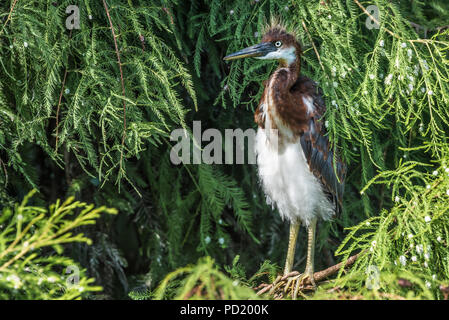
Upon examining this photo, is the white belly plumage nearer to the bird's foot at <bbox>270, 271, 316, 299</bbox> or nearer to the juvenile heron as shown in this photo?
the juvenile heron

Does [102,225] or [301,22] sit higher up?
[301,22]

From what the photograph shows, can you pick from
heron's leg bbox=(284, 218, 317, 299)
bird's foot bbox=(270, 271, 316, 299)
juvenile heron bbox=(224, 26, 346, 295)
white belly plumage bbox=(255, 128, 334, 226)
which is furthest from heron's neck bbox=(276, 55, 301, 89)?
bird's foot bbox=(270, 271, 316, 299)

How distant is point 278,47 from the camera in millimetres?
2086

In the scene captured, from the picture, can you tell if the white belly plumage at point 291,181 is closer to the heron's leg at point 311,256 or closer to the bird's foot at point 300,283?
the heron's leg at point 311,256

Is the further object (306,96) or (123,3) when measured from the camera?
(306,96)

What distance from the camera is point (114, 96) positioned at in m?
1.88

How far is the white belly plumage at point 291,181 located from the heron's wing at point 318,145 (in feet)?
0.09

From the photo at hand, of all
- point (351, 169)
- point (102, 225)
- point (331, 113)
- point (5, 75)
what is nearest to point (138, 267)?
point (102, 225)

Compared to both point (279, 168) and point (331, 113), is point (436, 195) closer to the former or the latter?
point (331, 113)

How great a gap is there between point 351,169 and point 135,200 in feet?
3.60

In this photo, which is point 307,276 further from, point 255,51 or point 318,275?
point 255,51

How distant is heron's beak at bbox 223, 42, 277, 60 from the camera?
202cm

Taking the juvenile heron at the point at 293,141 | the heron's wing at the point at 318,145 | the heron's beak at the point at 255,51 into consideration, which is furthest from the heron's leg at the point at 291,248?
the heron's beak at the point at 255,51

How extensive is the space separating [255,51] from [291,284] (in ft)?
3.13
